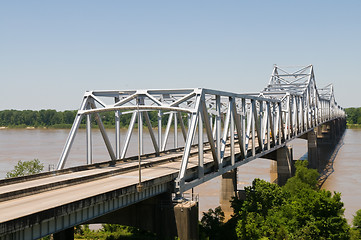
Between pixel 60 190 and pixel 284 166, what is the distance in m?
36.9

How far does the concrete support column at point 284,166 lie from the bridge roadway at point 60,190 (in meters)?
24.6

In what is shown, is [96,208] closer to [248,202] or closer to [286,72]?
[248,202]

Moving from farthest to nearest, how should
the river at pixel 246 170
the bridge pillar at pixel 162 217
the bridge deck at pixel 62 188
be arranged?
the river at pixel 246 170 < the bridge pillar at pixel 162 217 < the bridge deck at pixel 62 188

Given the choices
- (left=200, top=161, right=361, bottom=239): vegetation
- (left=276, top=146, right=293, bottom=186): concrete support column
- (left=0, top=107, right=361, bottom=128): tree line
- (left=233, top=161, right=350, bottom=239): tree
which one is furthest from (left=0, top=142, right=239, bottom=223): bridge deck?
(left=0, top=107, right=361, bottom=128): tree line

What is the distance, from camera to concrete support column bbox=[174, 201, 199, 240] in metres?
20.5

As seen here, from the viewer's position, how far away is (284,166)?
169 feet

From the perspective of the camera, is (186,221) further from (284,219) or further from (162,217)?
(284,219)

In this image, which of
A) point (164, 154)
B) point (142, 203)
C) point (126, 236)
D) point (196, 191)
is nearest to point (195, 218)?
point (142, 203)

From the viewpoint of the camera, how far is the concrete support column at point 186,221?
20.5 m

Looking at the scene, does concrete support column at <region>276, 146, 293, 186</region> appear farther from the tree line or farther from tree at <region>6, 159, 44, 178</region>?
the tree line

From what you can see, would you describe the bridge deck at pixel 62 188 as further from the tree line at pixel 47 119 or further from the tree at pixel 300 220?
the tree line at pixel 47 119

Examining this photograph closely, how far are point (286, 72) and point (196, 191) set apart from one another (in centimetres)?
4920

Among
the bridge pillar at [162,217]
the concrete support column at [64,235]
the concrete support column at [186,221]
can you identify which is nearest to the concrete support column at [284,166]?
the bridge pillar at [162,217]

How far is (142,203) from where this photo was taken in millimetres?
21766
